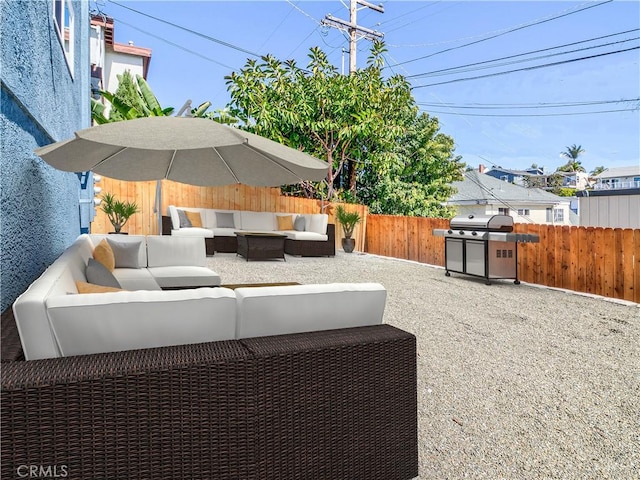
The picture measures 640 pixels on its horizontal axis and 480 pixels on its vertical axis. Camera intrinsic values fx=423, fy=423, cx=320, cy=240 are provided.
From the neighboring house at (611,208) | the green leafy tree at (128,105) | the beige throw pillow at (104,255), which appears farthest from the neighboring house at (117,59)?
the neighboring house at (611,208)

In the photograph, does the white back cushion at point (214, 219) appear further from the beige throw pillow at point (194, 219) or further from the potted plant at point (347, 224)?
the potted plant at point (347, 224)

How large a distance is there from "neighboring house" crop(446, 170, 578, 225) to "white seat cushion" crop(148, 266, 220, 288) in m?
17.4

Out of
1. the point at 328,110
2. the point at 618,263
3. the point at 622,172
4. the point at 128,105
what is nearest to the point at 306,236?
the point at 328,110

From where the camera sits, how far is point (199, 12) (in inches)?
758

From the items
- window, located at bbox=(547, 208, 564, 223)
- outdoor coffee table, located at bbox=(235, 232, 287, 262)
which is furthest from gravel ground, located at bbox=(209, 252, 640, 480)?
window, located at bbox=(547, 208, 564, 223)

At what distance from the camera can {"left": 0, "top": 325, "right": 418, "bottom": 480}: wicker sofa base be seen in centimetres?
120

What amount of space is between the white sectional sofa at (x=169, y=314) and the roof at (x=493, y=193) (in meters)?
19.9

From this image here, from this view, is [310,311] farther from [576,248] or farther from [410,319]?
[576,248]

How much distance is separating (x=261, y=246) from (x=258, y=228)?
2.00 metres

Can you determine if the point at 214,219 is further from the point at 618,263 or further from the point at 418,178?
the point at 418,178

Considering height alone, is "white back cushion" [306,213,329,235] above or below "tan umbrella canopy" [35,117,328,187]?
below

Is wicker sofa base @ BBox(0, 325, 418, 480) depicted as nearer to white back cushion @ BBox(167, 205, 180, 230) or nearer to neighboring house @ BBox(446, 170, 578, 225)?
white back cushion @ BBox(167, 205, 180, 230)

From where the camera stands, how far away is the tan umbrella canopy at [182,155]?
2.17m

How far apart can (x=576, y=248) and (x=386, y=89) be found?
7.35 meters
